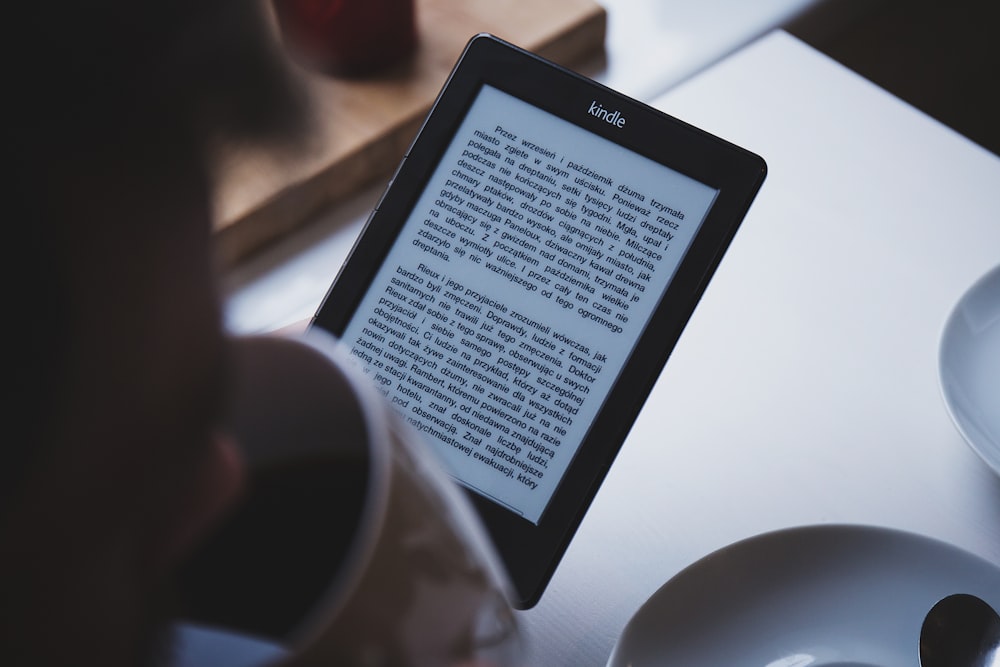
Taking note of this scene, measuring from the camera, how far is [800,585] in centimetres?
30

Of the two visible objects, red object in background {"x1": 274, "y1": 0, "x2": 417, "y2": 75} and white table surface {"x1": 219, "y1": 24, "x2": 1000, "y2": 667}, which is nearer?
white table surface {"x1": 219, "y1": 24, "x2": 1000, "y2": 667}

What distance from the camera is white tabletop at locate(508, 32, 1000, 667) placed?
A: 1.13 feet

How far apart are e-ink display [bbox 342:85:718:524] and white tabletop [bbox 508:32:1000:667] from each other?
0.07 m

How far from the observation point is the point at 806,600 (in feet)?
0.98

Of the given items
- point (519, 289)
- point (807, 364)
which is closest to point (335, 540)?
point (519, 289)

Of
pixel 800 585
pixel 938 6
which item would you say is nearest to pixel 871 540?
pixel 800 585

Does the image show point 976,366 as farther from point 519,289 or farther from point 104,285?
point 104,285

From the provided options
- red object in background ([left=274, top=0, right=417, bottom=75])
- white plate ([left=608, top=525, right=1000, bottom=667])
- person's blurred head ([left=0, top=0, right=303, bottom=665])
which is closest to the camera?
person's blurred head ([left=0, top=0, right=303, bottom=665])

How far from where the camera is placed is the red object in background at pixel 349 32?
0.49 meters

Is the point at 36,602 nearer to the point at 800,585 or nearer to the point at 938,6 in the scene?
the point at 800,585

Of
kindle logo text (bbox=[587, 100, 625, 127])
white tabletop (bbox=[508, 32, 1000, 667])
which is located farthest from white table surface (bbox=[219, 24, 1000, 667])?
kindle logo text (bbox=[587, 100, 625, 127])

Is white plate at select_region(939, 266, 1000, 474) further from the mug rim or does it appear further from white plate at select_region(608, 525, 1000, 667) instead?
the mug rim

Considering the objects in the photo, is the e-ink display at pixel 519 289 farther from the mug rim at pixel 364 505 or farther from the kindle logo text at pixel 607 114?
the mug rim at pixel 364 505

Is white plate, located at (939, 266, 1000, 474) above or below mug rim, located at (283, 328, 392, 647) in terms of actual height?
above
